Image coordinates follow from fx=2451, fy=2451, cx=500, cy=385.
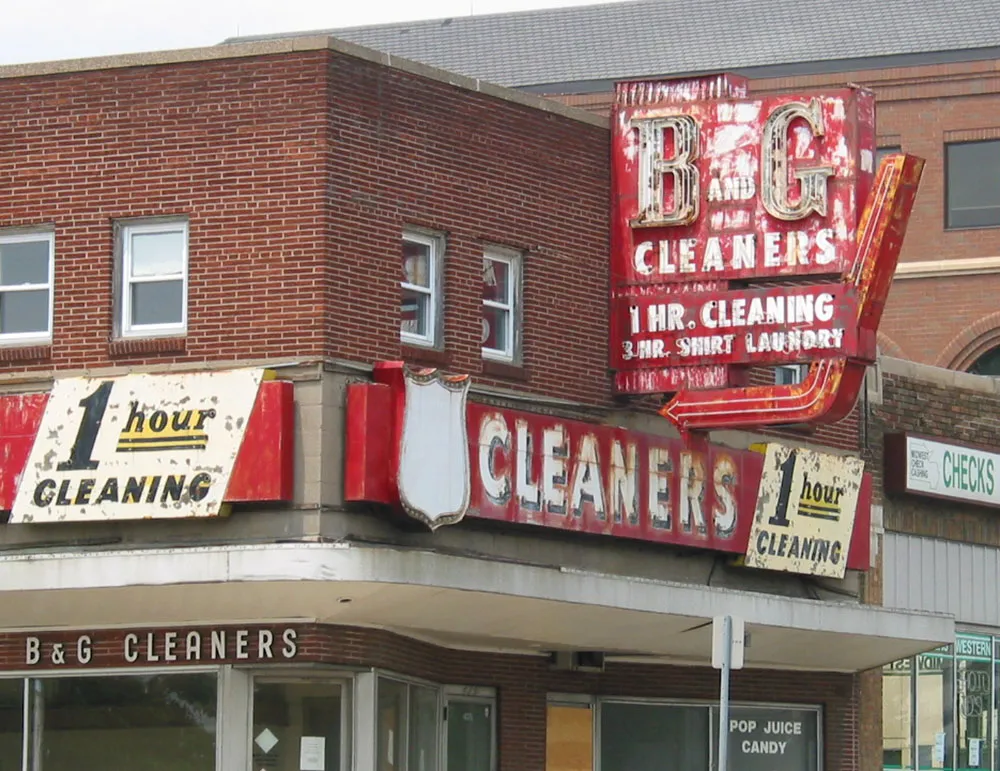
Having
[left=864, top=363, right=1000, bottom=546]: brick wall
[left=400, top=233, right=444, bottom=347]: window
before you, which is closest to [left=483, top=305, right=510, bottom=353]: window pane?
[left=400, top=233, right=444, bottom=347]: window

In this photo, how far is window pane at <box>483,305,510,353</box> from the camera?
2623 cm

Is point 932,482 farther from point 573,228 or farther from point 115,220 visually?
point 115,220

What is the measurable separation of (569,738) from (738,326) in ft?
17.5

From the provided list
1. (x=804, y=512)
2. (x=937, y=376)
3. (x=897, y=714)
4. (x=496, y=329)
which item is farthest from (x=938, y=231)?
(x=496, y=329)

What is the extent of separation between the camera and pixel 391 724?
25.0 metres

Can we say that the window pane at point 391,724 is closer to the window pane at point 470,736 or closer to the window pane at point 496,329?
the window pane at point 470,736

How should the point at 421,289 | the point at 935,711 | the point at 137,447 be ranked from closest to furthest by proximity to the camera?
1. the point at 137,447
2. the point at 421,289
3. the point at 935,711

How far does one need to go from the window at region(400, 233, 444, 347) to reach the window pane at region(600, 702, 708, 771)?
5.79m

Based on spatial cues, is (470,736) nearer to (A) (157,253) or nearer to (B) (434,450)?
(B) (434,450)

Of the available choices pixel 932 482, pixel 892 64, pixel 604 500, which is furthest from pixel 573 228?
pixel 892 64

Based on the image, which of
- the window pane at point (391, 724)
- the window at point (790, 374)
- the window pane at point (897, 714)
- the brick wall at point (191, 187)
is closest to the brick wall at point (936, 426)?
the window at point (790, 374)

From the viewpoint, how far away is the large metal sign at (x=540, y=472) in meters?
23.7

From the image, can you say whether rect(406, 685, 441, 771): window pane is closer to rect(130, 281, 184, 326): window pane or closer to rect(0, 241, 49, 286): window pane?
rect(130, 281, 184, 326): window pane

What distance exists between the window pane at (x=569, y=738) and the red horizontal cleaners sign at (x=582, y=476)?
2.54 m
